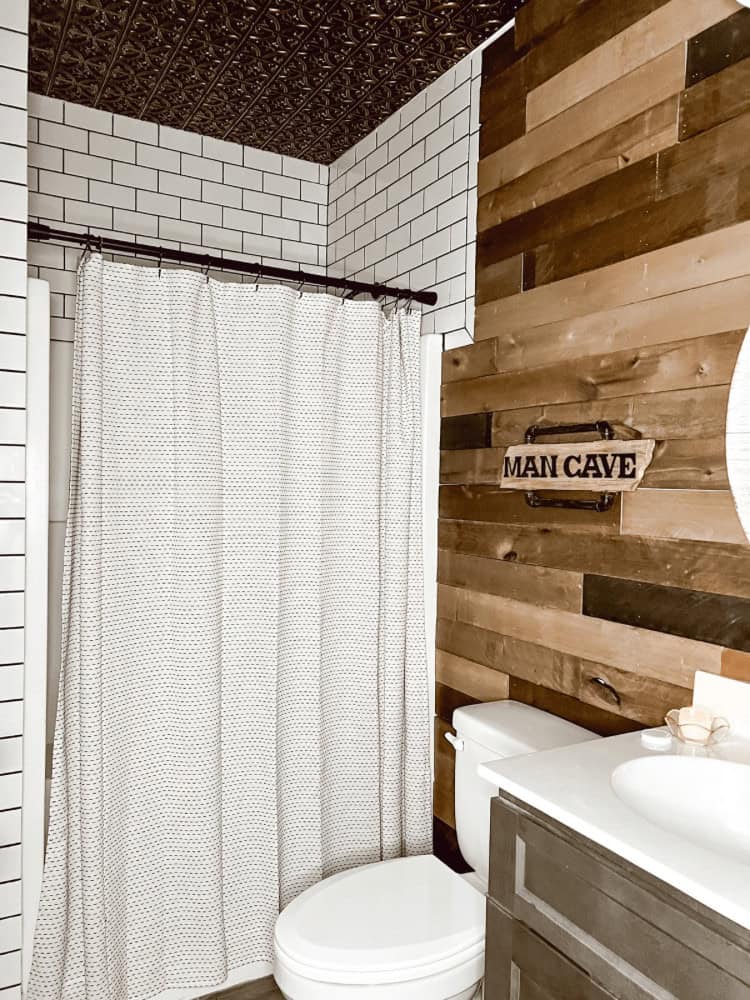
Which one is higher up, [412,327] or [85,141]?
[85,141]

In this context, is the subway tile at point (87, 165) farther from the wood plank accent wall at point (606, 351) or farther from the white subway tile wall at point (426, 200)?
the wood plank accent wall at point (606, 351)

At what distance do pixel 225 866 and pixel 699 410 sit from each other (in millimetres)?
1631

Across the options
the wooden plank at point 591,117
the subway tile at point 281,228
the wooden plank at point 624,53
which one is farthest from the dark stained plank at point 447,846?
the subway tile at point 281,228

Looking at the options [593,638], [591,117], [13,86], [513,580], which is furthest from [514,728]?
[13,86]

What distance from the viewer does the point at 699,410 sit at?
156 cm

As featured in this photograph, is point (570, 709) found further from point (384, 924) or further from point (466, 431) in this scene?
point (466, 431)

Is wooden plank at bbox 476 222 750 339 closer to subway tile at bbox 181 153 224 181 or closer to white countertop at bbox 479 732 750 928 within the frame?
white countertop at bbox 479 732 750 928

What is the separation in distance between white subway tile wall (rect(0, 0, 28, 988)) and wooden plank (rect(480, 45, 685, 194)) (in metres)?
1.18

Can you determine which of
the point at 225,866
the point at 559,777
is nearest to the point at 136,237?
the point at 225,866

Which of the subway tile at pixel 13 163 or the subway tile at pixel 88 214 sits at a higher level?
the subway tile at pixel 88 214

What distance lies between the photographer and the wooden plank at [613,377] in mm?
1528

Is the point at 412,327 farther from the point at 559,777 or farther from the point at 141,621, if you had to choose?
the point at 559,777

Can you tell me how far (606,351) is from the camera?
69.8 inches

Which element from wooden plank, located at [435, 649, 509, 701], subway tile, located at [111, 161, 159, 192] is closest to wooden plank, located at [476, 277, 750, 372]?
wooden plank, located at [435, 649, 509, 701]
